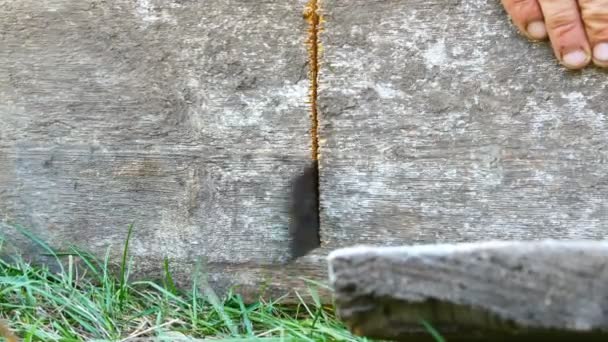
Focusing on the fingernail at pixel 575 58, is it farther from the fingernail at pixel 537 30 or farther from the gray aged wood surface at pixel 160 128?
the gray aged wood surface at pixel 160 128

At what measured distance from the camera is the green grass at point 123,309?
223 cm

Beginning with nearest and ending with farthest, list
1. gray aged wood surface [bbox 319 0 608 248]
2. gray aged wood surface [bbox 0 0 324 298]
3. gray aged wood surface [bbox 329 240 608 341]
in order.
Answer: gray aged wood surface [bbox 329 240 608 341], gray aged wood surface [bbox 319 0 608 248], gray aged wood surface [bbox 0 0 324 298]

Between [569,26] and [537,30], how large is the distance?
85 millimetres

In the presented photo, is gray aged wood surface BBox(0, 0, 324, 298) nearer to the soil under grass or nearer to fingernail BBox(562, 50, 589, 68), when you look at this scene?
the soil under grass

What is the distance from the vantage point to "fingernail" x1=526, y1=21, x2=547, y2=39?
6.97 feet

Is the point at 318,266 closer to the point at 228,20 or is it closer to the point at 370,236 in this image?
the point at 370,236

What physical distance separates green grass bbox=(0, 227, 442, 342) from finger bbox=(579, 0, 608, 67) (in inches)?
36.0

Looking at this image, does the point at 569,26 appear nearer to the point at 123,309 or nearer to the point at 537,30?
the point at 537,30

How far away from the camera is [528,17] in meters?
2.12

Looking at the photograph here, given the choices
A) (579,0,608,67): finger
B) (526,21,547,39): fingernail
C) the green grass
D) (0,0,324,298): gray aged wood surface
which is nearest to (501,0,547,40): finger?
(526,21,547,39): fingernail

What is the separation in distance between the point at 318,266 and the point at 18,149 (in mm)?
994

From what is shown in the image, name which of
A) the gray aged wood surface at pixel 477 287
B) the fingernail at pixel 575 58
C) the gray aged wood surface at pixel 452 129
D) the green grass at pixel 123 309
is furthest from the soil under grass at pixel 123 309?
the gray aged wood surface at pixel 477 287

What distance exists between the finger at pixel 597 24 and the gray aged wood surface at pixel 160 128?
738mm

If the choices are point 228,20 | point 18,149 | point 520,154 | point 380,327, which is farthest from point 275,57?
point 380,327
